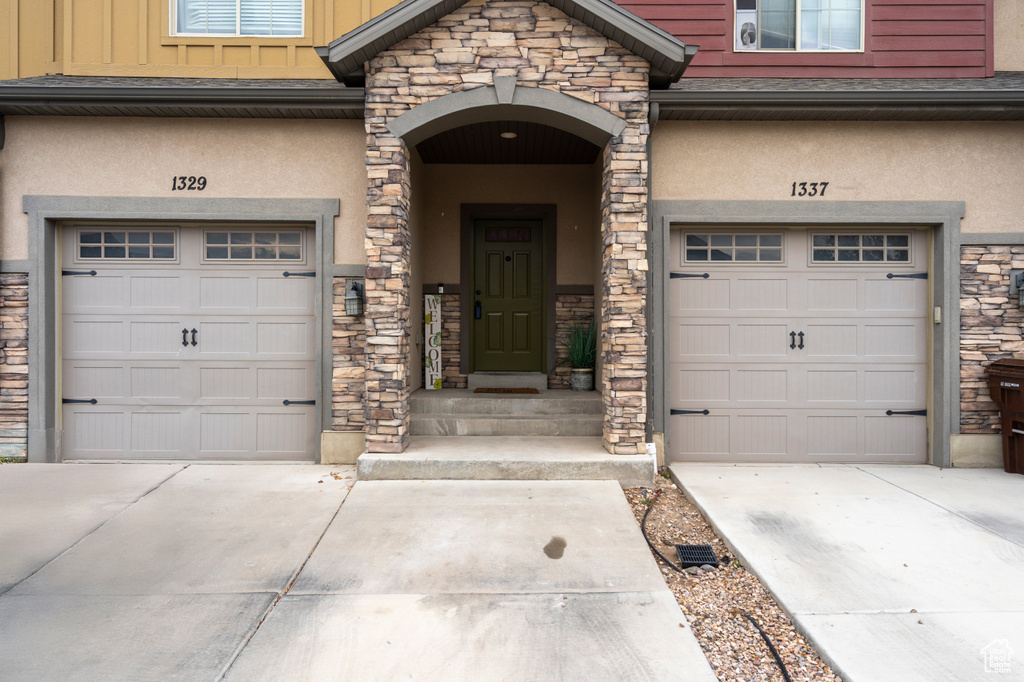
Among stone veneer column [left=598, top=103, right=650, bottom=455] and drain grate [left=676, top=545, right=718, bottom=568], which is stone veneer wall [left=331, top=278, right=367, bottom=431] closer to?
stone veneer column [left=598, top=103, right=650, bottom=455]

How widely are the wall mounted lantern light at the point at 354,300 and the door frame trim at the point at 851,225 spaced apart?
2748 millimetres

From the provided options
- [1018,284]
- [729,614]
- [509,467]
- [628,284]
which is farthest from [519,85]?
[1018,284]

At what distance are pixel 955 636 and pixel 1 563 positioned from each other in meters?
5.08

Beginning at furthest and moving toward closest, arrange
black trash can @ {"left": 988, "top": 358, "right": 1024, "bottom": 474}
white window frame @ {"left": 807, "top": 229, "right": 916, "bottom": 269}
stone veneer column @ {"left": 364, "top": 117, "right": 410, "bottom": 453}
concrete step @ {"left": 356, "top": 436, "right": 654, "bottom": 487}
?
white window frame @ {"left": 807, "top": 229, "right": 916, "bottom": 269}, black trash can @ {"left": 988, "top": 358, "right": 1024, "bottom": 474}, stone veneer column @ {"left": 364, "top": 117, "right": 410, "bottom": 453}, concrete step @ {"left": 356, "top": 436, "right": 654, "bottom": 487}

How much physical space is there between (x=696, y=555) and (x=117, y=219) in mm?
5854

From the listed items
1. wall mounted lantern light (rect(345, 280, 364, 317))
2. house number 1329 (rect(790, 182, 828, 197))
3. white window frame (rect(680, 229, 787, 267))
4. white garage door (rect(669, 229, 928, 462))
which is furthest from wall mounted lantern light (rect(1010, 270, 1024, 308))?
wall mounted lantern light (rect(345, 280, 364, 317))

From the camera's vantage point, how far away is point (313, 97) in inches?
195

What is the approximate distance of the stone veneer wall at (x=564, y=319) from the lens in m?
6.75

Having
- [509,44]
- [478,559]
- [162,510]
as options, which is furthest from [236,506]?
[509,44]

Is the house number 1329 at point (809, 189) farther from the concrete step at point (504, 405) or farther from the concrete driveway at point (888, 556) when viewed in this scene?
the concrete step at point (504, 405)

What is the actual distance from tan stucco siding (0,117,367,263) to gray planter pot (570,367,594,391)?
8.98 ft

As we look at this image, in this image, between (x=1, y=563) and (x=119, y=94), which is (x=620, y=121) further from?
(x=1, y=563)

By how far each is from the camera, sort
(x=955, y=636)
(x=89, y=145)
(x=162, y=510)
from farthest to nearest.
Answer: (x=89, y=145) → (x=162, y=510) → (x=955, y=636)

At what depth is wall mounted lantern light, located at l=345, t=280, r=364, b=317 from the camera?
513cm
